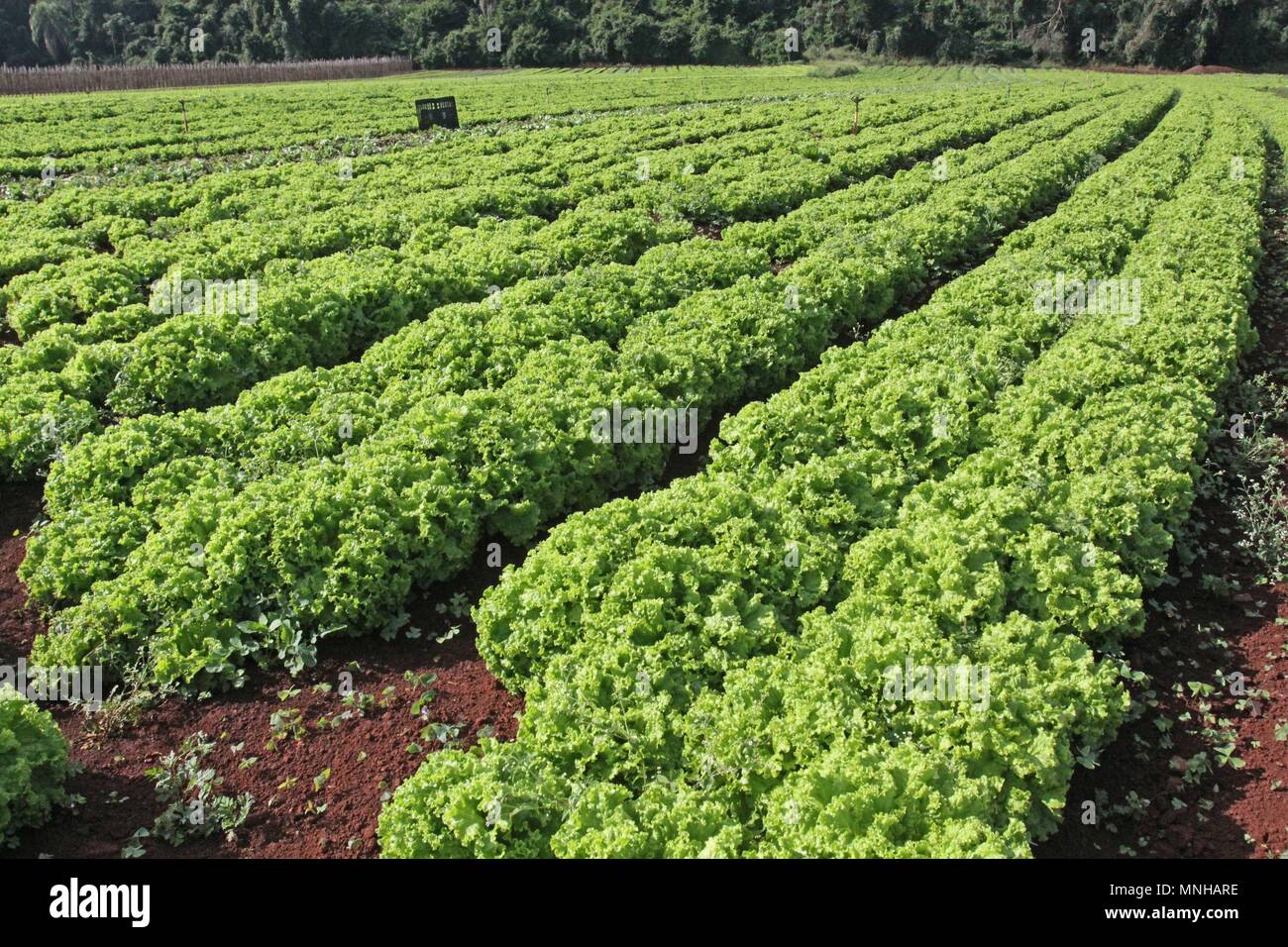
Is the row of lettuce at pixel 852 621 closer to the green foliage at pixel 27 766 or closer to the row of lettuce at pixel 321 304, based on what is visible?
the green foliage at pixel 27 766

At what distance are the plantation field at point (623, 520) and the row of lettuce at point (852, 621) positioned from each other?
0.11ft

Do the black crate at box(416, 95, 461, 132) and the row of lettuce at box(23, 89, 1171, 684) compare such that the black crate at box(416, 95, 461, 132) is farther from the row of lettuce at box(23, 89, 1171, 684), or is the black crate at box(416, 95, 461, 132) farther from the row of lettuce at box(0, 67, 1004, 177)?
the row of lettuce at box(23, 89, 1171, 684)

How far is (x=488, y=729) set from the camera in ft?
23.7

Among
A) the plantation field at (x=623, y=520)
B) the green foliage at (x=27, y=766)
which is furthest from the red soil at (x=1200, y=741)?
the green foliage at (x=27, y=766)

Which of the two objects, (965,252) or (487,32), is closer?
(965,252)

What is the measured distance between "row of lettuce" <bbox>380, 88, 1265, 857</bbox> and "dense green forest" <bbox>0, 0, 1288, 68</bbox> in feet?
243

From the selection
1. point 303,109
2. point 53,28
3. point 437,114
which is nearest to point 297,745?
point 437,114

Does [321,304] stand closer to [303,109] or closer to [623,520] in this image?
[623,520]

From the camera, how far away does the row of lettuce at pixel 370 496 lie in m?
7.84

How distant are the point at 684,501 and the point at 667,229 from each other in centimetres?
1096

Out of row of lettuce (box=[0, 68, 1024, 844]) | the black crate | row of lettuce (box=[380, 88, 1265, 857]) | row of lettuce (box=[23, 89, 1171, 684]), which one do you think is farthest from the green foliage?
the black crate

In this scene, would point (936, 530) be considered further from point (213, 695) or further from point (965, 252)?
point (965, 252)

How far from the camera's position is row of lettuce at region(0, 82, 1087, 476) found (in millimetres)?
11414

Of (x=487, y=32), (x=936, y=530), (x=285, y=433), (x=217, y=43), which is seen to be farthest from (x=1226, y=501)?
(x=217, y=43)
